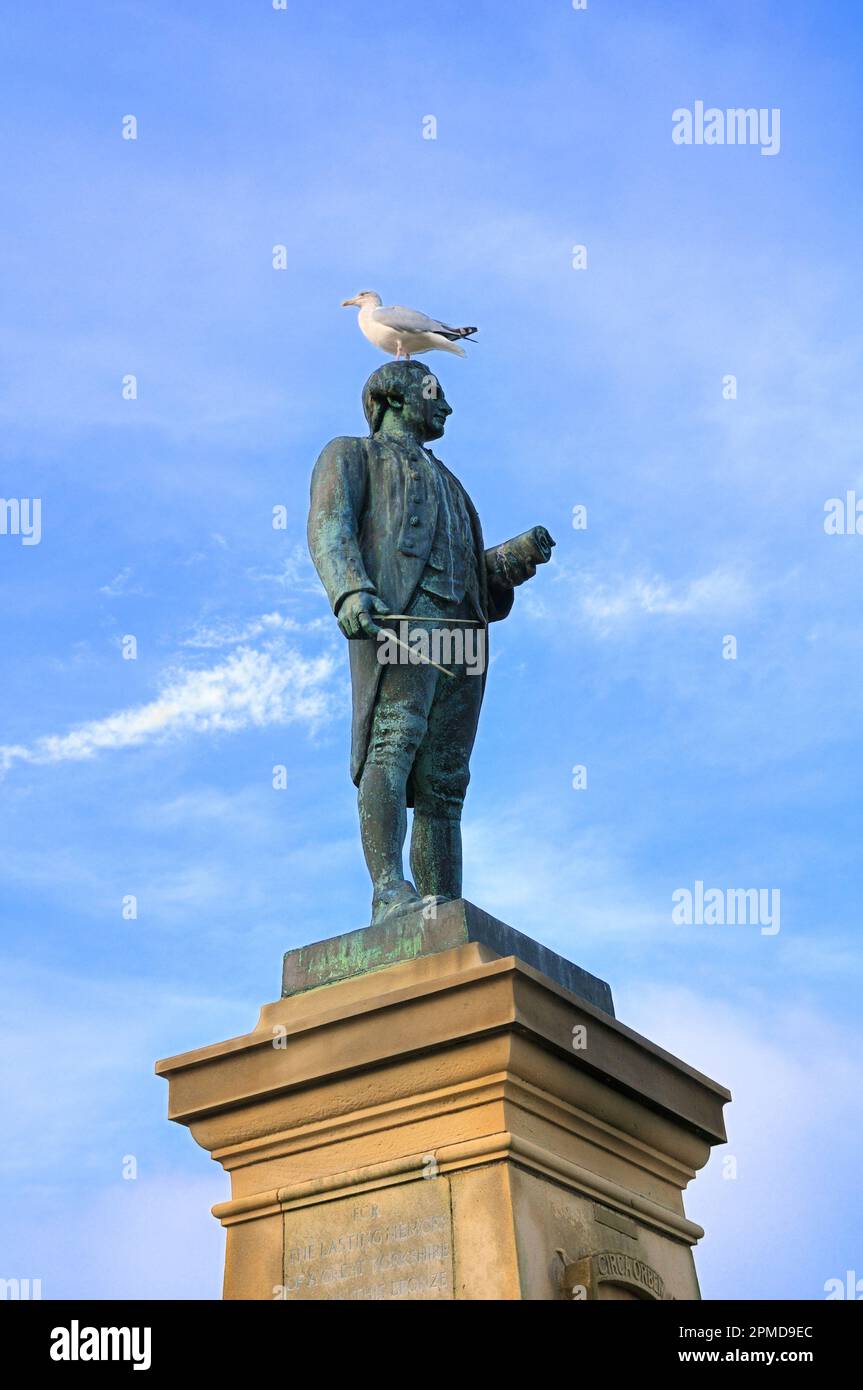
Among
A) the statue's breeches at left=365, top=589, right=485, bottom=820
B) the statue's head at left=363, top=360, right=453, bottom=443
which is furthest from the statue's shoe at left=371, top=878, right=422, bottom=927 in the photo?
the statue's head at left=363, top=360, right=453, bottom=443

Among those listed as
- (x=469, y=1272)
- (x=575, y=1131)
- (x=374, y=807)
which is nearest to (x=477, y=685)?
(x=374, y=807)

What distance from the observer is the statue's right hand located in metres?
9.16

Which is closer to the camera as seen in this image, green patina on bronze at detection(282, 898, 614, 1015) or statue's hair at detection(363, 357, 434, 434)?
green patina on bronze at detection(282, 898, 614, 1015)

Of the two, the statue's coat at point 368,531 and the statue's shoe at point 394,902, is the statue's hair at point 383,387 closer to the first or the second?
the statue's coat at point 368,531

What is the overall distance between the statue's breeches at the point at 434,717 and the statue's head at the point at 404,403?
110 cm

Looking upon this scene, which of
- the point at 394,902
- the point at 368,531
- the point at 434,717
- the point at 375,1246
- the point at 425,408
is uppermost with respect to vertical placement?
the point at 425,408

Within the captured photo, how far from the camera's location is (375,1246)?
8.00m

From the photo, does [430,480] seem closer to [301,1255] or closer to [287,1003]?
[287,1003]

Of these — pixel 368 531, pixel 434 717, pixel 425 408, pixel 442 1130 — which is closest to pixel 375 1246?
pixel 442 1130

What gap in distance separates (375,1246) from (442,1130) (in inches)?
21.4

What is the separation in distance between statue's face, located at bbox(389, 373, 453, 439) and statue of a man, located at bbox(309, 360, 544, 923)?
15 mm

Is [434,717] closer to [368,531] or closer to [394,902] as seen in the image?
[368,531]

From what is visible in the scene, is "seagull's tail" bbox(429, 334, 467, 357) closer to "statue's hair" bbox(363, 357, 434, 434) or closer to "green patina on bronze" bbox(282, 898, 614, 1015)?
"statue's hair" bbox(363, 357, 434, 434)
